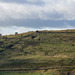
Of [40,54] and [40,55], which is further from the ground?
[40,54]

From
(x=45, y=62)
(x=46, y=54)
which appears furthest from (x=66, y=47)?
(x=45, y=62)

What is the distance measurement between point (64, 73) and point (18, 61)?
4795 cm

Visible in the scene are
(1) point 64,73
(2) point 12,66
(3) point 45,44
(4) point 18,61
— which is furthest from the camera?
(3) point 45,44

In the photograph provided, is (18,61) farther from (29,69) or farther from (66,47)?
(66,47)

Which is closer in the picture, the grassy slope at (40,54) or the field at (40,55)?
the field at (40,55)

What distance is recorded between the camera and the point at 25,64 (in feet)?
478

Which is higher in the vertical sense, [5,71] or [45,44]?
[45,44]

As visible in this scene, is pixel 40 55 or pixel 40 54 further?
pixel 40 54

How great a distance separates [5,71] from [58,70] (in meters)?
38.6

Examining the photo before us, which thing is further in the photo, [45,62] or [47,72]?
[45,62]

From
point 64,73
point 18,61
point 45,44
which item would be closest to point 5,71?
point 18,61

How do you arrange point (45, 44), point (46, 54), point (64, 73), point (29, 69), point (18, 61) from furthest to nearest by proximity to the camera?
point (45, 44) → point (46, 54) → point (18, 61) → point (29, 69) → point (64, 73)

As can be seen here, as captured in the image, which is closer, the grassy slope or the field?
the field

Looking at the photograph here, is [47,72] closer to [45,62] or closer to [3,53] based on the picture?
[45,62]
